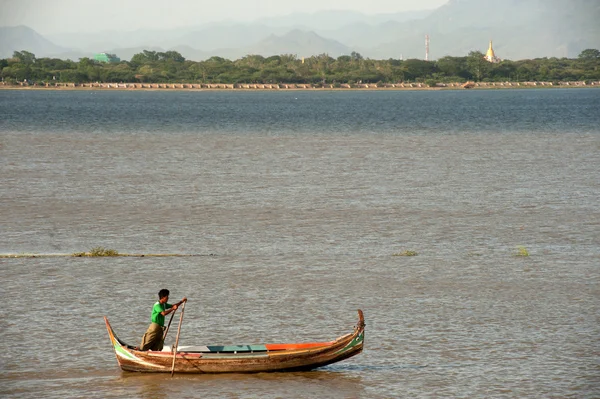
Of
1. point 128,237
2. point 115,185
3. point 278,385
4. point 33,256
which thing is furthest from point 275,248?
point 115,185

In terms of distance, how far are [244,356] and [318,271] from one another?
37.0 feet

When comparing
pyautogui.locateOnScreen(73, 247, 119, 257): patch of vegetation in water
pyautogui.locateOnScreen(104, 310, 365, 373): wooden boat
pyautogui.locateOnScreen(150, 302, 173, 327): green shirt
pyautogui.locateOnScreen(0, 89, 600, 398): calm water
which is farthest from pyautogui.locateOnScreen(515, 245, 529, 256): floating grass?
pyautogui.locateOnScreen(150, 302, 173, 327): green shirt

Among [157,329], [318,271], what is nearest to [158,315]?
[157,329]

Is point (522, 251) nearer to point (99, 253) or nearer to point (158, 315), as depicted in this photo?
point (99, 253)

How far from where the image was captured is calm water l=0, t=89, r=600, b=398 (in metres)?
21.1

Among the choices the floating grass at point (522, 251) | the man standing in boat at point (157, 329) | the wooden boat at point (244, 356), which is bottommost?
the floating grass at point (522, 251)

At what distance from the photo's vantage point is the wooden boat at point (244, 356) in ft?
65.8

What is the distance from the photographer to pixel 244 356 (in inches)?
789

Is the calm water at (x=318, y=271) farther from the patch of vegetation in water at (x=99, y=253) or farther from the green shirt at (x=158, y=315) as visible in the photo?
the green shirt at (x=158, y=315)

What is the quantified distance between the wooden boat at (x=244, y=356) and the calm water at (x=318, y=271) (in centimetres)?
35

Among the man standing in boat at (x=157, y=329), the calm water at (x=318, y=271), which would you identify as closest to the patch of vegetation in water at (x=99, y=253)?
the calm water at (x=318, y=271)

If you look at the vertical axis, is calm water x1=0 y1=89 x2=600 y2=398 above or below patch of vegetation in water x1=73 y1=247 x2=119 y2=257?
below

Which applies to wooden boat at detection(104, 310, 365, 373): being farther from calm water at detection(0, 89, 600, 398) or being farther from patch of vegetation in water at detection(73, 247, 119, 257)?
patch of vegetation in water at detection(73, 247, 119, 257)

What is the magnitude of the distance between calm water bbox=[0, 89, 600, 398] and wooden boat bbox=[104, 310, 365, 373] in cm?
35
